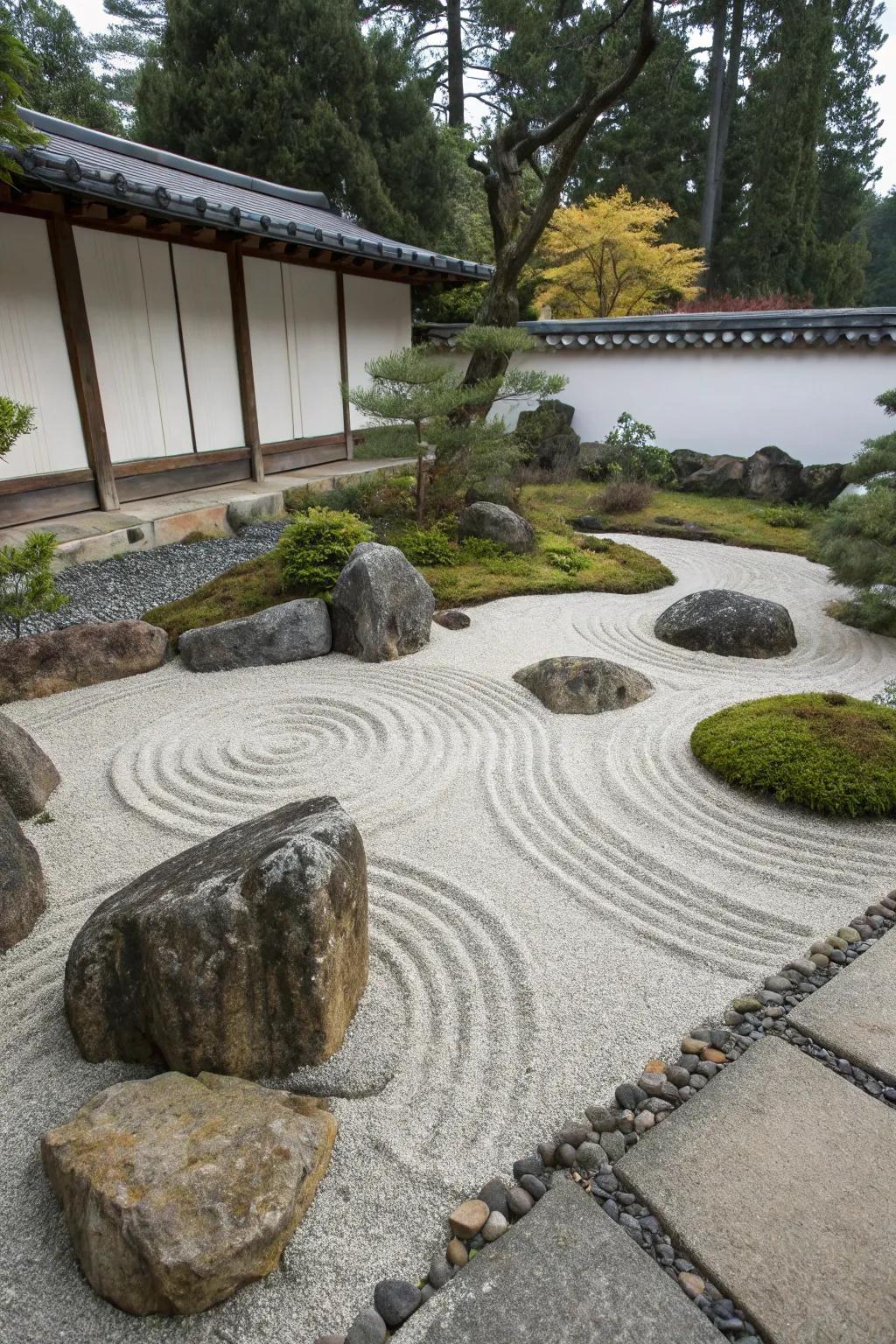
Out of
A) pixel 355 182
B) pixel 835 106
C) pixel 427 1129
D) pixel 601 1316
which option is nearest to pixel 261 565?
pixel 427 1129

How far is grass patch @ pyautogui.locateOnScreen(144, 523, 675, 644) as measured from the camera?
22.0ft

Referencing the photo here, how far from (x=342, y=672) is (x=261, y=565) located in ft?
6.57

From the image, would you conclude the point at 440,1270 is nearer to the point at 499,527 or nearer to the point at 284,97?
the point at 499,527

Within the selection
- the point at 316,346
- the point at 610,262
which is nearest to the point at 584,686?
the point at 316,346

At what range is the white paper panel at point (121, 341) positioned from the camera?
7.97 metres

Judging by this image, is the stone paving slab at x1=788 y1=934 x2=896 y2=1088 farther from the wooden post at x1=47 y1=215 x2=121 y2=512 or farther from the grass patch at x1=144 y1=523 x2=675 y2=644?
the wooden post at x1=47 y1=215 x2=121 y2=512

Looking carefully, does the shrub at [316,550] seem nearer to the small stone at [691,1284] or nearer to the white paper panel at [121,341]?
the white paper panel at [121,341]

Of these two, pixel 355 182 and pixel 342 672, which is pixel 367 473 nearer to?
pixel 342 672

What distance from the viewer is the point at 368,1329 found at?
6.05 feet

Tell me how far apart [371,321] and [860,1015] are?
12.0 meters

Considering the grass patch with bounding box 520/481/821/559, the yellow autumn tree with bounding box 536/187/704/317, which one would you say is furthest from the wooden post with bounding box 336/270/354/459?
the yellow autumn tree with bounding box 536/187/704/317

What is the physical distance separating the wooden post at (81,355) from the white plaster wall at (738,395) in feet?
28.8

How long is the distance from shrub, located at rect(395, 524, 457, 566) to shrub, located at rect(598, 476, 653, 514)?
3770 millimetres

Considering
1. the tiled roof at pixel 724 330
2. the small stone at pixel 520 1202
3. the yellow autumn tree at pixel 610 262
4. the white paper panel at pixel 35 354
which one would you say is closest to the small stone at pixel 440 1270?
the small stone at pixel 520 1202
